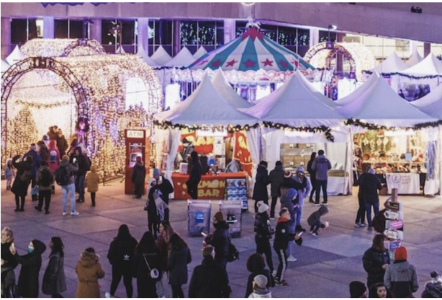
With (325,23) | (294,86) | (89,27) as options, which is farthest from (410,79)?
(89,27)

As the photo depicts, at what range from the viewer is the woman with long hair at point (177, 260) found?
11.0 m

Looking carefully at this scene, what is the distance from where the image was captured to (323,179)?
20.4 metres

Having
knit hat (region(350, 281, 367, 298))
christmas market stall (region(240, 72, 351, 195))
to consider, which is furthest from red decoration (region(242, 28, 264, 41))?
knit hat (region(350, 281, 367, 298))

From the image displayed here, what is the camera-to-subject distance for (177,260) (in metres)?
11.1

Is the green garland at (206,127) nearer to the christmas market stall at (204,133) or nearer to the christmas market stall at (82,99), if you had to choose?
the christmas market stall at (204,133)

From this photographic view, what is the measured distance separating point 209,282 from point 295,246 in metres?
5.82

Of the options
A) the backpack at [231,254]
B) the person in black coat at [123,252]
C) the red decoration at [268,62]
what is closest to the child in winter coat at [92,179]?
the backpack at [231,254]

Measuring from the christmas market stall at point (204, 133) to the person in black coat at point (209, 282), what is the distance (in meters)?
9.78

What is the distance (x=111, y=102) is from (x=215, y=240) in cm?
1349

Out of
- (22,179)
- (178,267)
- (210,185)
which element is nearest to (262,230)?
(178,267)

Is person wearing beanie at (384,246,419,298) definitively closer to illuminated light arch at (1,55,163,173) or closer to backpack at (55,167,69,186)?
backpack at (55,167,69,186)

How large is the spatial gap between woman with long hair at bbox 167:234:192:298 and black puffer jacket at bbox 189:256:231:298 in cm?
109

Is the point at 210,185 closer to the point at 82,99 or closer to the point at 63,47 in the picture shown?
the point at 82,99

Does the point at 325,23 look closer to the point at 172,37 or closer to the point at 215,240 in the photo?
the point at 172,37
